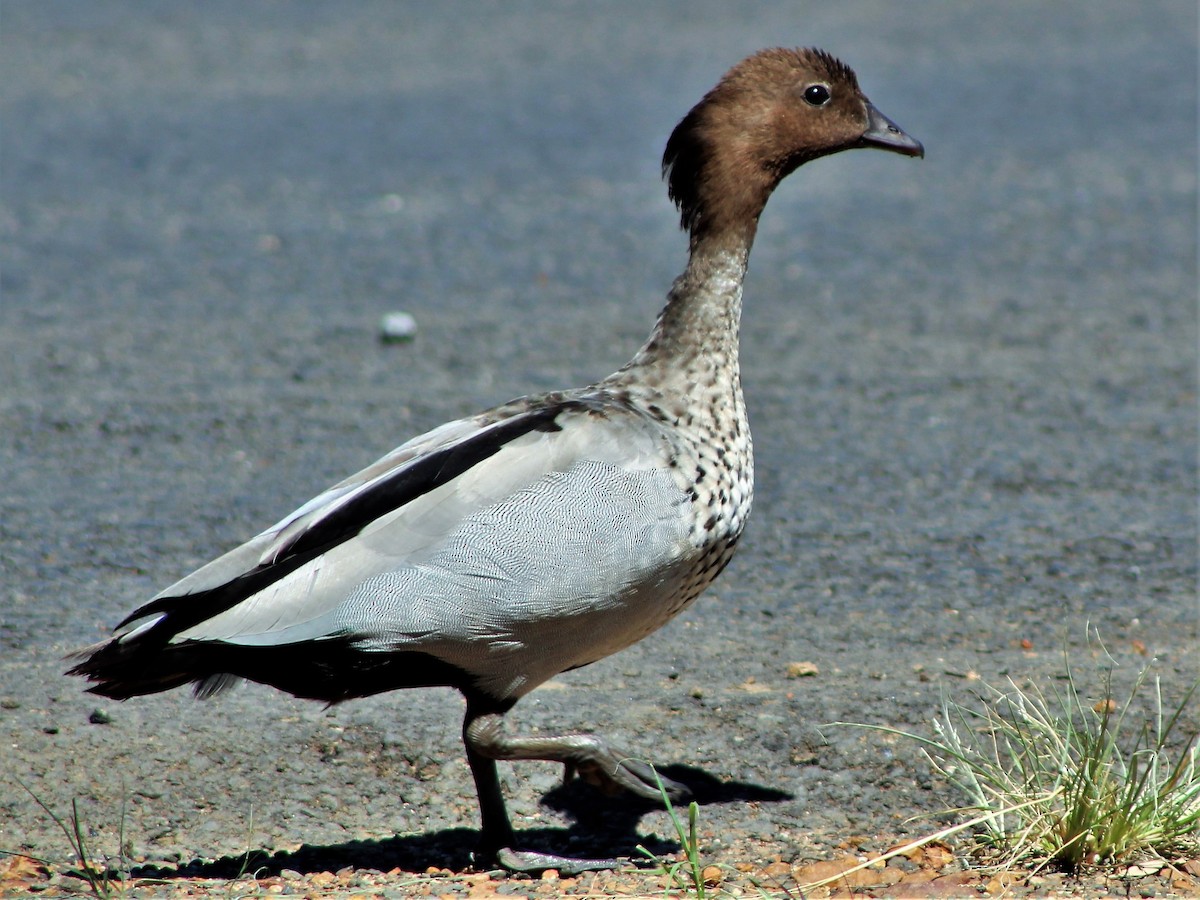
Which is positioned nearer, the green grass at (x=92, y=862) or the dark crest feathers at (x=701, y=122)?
the green grass at (x=92, y=862)

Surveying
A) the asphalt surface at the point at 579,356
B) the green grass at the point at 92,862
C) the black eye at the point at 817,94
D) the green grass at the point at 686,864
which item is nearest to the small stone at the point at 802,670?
the asphalt surface at the point at 579,356

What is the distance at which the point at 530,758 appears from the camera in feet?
13.0

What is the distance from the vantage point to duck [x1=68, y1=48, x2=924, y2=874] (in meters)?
3.76

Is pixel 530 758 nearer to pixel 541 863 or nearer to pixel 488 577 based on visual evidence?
pixel 541 863

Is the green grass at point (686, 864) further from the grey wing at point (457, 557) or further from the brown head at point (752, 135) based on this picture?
the brown head at point (752, 135)

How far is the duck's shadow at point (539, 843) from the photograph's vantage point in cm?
400

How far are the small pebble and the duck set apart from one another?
4.81m

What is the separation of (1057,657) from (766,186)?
189 centimetres

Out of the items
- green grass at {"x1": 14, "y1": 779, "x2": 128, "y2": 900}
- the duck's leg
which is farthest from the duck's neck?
green grass at {"x1": 14, "y1": 779, "x2": 128, "y2": 900}

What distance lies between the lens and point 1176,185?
12.4 m

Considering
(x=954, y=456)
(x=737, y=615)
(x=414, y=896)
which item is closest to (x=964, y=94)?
(x=954, y=456)

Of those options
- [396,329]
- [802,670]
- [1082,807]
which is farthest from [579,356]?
[1082,807]

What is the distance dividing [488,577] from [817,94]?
189 cm

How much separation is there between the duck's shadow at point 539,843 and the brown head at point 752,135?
164 cm
